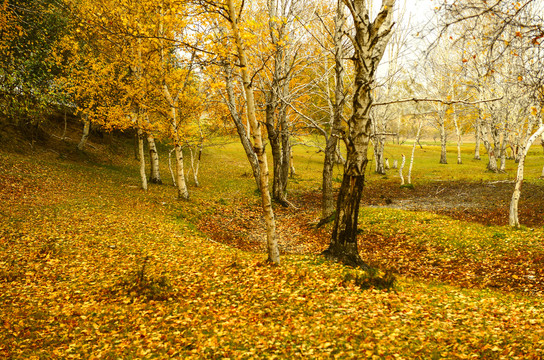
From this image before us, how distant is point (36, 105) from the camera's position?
1278cm

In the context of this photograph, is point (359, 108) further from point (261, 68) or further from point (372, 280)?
point (372, 280)

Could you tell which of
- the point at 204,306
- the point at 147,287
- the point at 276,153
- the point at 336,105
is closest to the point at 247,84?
the point at 204,306

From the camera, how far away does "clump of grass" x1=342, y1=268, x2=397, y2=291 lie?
822 centimetres

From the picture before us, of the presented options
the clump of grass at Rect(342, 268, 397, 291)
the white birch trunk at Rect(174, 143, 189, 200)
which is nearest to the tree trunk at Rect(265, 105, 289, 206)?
Answer: the white birch trunk at Rect(174, 143, 189, 200)

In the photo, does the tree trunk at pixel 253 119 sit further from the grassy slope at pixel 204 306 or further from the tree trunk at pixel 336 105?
the tree trunk at pixel 336 105

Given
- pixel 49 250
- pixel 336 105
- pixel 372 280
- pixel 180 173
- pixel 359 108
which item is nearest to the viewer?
pixel 372 280

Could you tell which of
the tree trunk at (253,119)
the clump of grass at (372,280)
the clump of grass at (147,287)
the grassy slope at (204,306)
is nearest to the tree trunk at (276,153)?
the grassy slope at (204,306)

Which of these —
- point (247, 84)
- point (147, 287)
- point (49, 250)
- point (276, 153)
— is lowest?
point (147, 287)

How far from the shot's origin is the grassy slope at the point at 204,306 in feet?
18.5

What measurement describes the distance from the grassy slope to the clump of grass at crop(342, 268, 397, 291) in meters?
0.23

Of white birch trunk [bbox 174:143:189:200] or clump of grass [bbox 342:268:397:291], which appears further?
white birch trunk [bbox 174:143:189:200]

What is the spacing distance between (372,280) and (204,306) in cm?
436

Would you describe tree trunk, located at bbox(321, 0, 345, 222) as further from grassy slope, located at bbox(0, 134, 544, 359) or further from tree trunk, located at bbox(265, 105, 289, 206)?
grassy slope, located at bbox(0, 134, 544, 359)

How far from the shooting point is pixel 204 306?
24.1 feet
